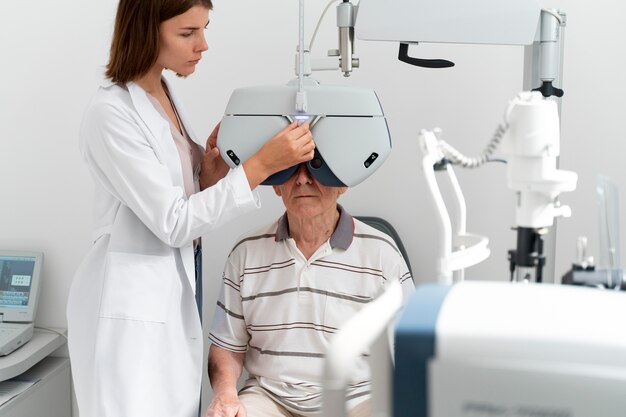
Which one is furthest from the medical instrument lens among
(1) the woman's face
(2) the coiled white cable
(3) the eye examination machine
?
(2) the coiled white cable

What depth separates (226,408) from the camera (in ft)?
5.79

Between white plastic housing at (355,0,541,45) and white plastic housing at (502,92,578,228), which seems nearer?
white plastic housing at (502,92,578,228)

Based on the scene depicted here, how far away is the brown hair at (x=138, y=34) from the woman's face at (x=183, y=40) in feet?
0.05

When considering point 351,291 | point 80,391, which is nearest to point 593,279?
point 351,291

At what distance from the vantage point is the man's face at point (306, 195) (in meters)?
1.86

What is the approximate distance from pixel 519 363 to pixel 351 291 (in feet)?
3.51

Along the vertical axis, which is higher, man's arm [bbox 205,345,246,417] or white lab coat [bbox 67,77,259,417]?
white lab coat [bbox 67,77,259,417]

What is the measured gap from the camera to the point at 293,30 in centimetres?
250

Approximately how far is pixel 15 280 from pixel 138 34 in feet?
4.25

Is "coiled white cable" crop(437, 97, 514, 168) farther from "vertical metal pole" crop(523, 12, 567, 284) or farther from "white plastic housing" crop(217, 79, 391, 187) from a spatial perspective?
"vertical metal pole" crop(523, 12, 567, 284)

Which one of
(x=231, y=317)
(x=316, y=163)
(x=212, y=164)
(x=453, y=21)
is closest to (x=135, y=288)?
(x=231, y=317)

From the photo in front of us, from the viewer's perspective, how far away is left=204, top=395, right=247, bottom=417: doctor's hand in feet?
5.76

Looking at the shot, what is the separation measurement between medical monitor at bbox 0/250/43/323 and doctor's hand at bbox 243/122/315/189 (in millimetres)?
1311

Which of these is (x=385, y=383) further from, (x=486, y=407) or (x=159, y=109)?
(x=159, y=109)
